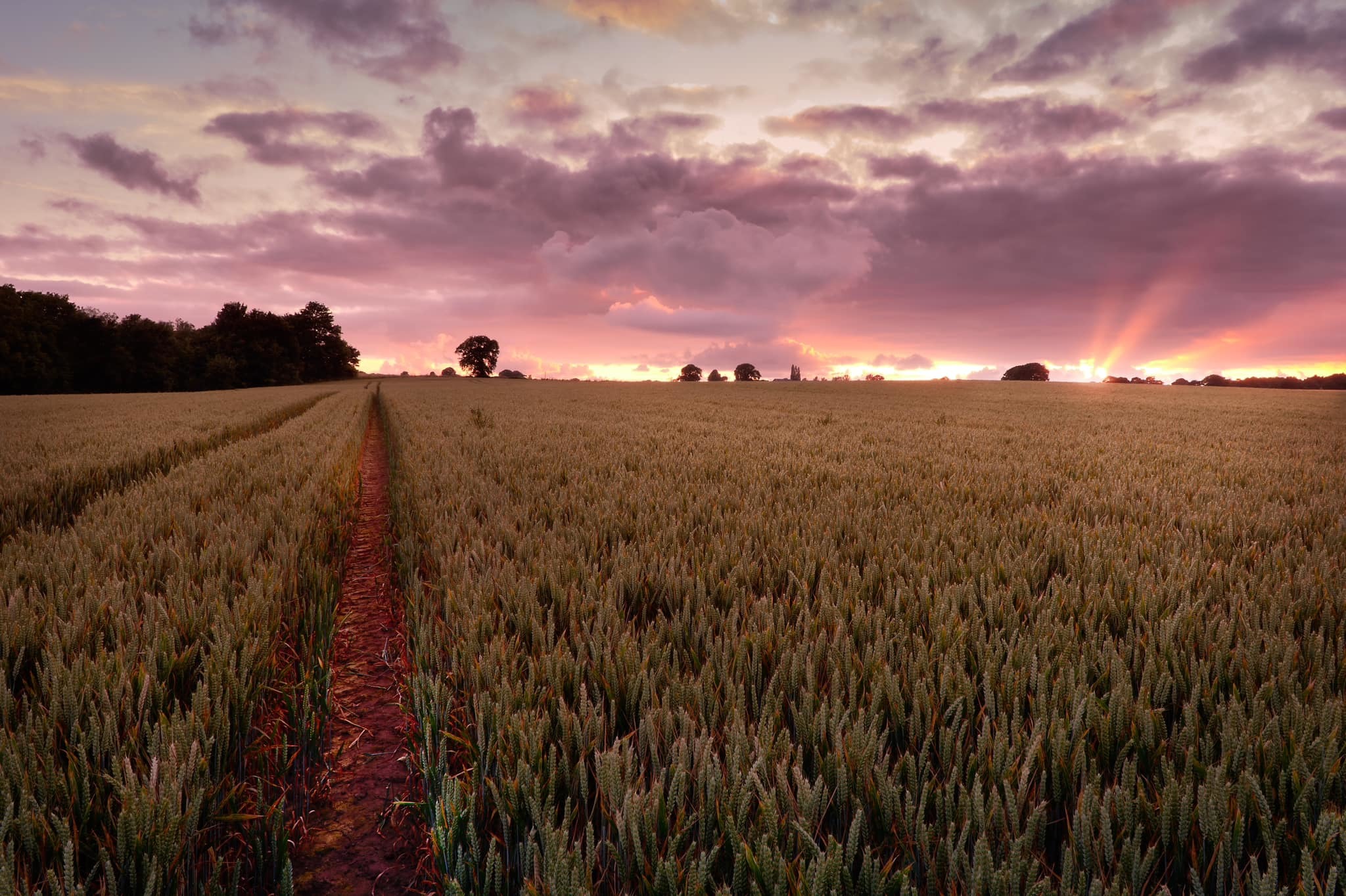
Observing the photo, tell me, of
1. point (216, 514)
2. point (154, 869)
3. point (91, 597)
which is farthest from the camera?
point (216, 514)

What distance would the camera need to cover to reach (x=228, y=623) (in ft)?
8.39

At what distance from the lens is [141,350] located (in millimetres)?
67000

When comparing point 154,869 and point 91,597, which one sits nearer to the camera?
point 154,869

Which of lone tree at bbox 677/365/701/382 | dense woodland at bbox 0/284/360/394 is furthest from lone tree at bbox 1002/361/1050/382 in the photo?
dense woodland at bbox 0/284/360/394

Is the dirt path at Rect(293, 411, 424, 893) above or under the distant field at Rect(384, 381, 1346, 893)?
under

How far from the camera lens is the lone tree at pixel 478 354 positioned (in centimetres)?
11606

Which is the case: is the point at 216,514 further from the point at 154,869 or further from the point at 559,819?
the point at 559,819

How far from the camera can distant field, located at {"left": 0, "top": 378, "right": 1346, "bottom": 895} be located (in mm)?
1404

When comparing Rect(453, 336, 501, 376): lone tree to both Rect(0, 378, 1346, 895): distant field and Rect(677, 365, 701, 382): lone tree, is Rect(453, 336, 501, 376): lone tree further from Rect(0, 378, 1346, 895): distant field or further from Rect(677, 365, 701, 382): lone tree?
Rect(0, 378, 1346, 895): distant field

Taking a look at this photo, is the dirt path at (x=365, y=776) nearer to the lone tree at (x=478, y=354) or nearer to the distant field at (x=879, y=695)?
the distant field at (x=879, y=695)

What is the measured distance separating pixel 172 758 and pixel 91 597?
1.74 m

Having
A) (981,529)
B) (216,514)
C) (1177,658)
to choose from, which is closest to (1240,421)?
(981,529)

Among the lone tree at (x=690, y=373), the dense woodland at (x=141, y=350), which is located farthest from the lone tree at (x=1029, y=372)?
the dense woodland at (x=141, y=350)

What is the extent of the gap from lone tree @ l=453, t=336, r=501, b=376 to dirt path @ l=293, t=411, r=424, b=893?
118463 millimetres
